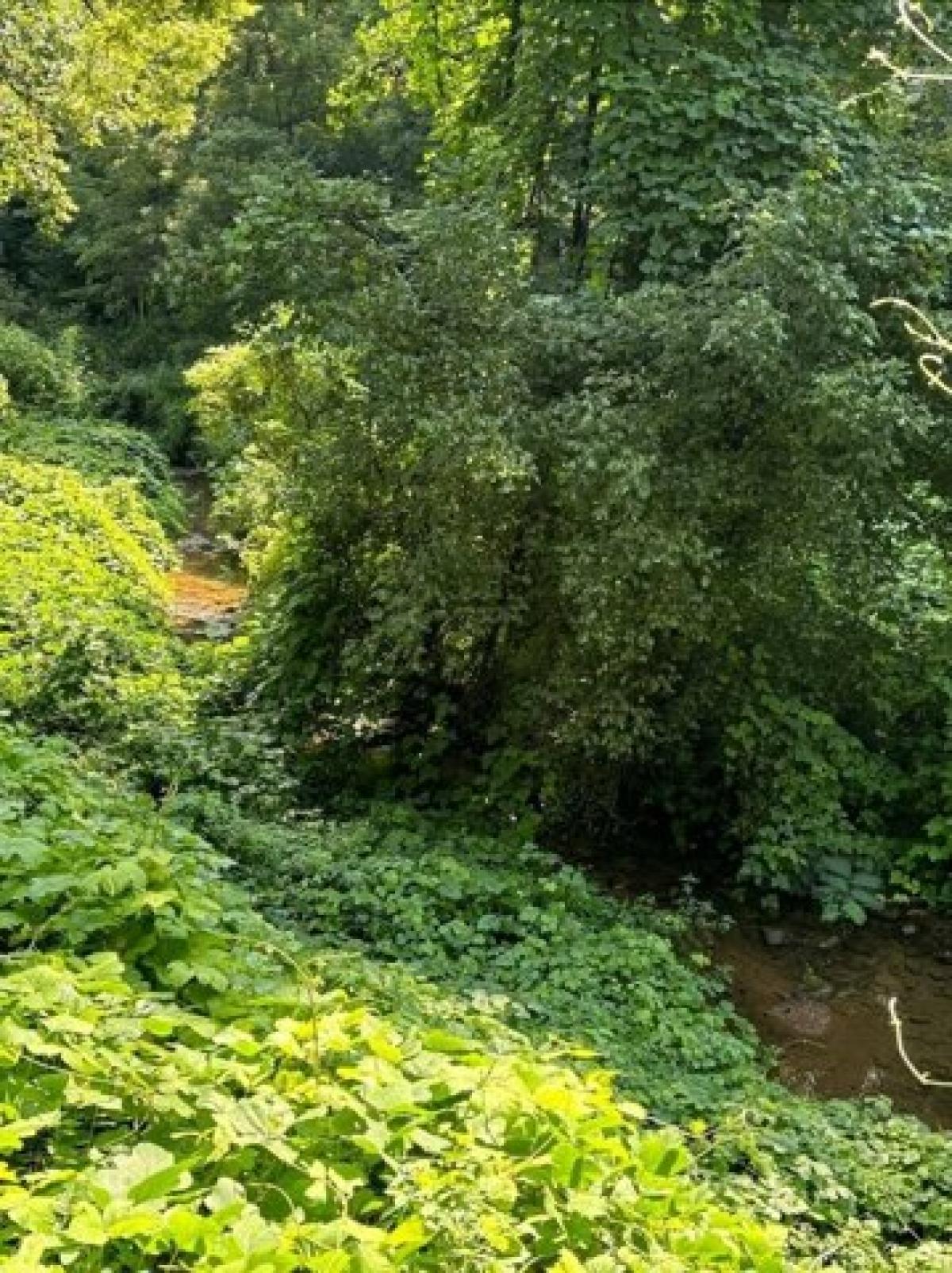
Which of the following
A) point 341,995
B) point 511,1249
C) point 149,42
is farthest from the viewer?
point 149,42

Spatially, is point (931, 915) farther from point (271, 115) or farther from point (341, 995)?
point (271, 115)

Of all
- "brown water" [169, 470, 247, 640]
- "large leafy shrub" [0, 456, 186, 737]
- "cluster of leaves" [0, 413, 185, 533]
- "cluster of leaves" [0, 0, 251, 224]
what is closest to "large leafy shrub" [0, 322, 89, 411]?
"cluster of leaves" [0, 413, 185, 533]

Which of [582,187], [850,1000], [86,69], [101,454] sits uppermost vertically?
[86,69]

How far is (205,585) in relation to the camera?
14.5 meters

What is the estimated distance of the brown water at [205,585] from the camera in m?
12.0

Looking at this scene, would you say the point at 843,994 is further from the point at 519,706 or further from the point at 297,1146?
the point at 297,1146

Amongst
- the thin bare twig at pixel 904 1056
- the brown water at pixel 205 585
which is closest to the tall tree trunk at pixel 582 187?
the thin bare twig at pixel 904 1056

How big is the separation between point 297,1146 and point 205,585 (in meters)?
12.6

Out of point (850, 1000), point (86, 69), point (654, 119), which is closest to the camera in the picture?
point (850, 1000)

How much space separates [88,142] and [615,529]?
10.9m

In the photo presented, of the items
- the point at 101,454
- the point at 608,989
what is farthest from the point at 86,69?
the point at 608,989

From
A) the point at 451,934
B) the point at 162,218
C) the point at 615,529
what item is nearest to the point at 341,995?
the point at 451,934

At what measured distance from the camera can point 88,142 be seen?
14.3 metres

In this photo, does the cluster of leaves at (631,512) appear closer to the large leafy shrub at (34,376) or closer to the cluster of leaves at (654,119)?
the cluster of leaves at (654,119)
